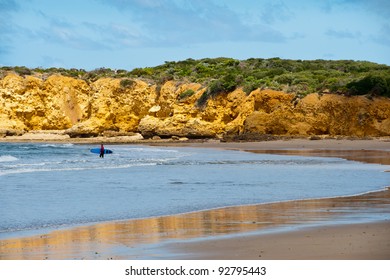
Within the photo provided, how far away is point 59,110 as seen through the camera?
67.6 metres

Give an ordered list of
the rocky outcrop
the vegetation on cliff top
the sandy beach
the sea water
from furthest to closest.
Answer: the vegetation on cliff top, the rocky outcrop, the sea water, the sandy beach

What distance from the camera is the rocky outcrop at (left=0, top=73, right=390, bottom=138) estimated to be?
4550 centimetres

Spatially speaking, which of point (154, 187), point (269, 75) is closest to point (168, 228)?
point (154, 187)

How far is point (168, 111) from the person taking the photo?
2368 inches

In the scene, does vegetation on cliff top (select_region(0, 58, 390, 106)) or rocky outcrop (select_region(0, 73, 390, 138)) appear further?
vegetation on cliff top (select_region(0, 58, 390, 106))

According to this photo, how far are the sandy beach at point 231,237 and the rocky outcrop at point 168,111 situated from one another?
108ft

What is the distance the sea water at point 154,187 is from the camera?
12539mm

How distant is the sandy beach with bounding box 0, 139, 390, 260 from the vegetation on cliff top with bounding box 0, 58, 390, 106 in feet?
116

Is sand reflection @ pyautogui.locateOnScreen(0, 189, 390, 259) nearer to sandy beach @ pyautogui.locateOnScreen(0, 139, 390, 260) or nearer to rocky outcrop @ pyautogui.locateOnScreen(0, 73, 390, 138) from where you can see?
sandy beach @ pyautogui.locateOnScreen(0, 139, 390, 260)

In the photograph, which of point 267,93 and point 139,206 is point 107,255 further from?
point 267,93

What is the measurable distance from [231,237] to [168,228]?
4.69 ft

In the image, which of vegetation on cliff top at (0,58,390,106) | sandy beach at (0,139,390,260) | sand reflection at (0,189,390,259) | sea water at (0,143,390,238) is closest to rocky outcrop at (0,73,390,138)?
vegetation on cliff top at (0,58,390,106)

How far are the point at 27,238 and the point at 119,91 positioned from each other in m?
55.7
